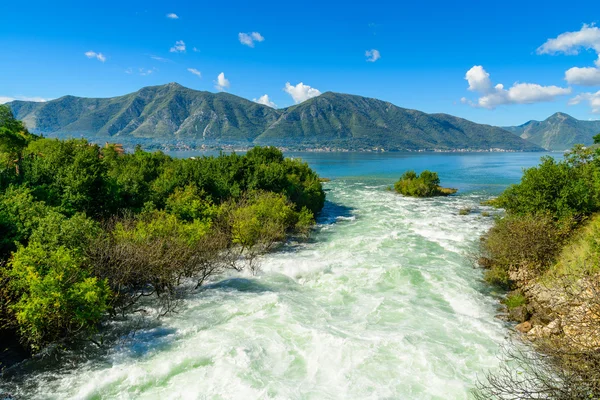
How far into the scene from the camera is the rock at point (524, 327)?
20109 mm

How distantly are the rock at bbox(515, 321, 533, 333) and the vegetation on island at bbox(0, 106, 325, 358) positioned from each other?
21.0m

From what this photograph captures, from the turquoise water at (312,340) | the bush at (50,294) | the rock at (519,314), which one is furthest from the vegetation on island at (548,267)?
the bush at (50,294)

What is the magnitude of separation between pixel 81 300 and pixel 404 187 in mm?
76990

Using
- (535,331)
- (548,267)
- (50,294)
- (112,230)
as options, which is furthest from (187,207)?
(548,267)

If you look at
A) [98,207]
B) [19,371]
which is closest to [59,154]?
[98,207]

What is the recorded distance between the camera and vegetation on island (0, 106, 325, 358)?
16141 millimetres

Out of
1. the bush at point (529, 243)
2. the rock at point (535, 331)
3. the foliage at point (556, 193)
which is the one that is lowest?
the rock at point (535, 331)

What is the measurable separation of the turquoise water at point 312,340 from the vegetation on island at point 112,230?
2551mm

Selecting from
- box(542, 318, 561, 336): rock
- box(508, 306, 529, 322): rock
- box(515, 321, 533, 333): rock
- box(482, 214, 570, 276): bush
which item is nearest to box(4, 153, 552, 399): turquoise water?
box(515, 321, 533, 333): rock

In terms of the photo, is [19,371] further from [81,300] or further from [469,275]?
[469,275]

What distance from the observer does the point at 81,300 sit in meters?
16.0

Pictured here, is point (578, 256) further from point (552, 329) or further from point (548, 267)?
point (552, 329)

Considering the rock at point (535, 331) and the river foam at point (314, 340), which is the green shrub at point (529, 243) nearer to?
the river foam at point (314, 340)

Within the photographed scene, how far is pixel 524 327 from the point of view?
2033cm
